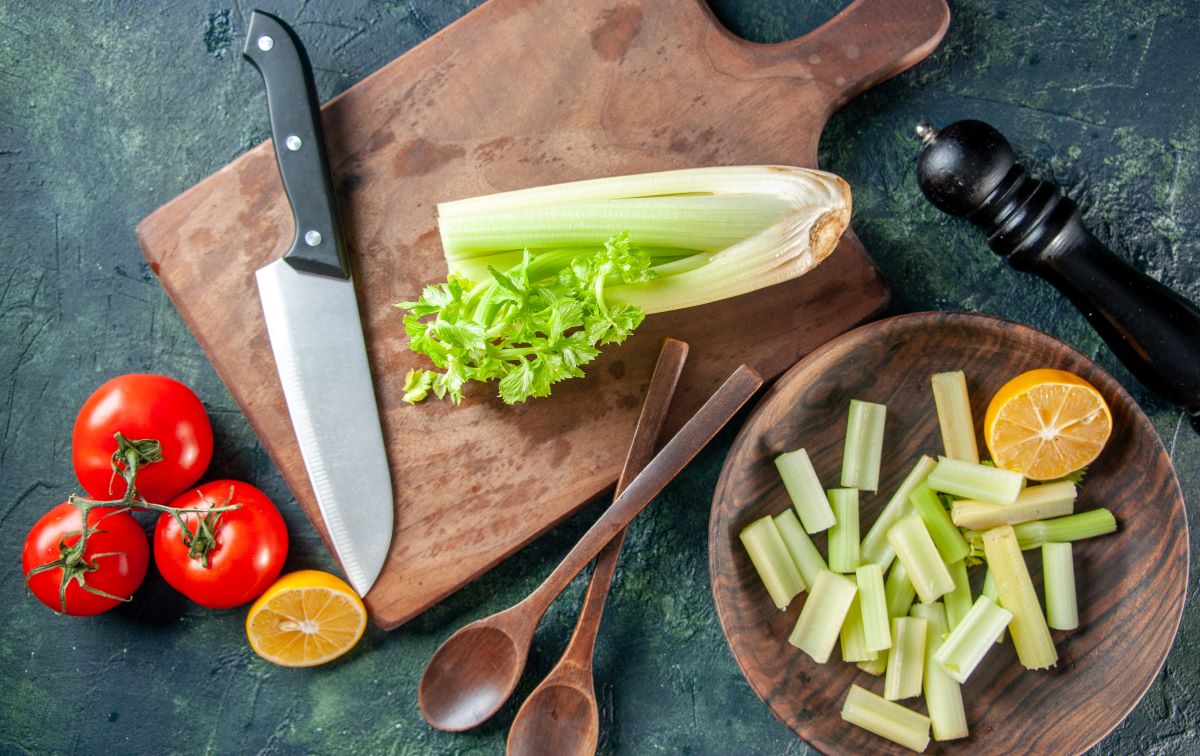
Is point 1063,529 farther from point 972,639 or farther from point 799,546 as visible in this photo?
point 799,546

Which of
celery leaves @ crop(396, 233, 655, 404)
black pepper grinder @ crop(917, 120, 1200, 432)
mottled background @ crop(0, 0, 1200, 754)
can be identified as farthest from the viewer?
mottled background @ crop(0, 0, 1200, 754)

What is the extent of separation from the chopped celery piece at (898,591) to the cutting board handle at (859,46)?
3.88ft

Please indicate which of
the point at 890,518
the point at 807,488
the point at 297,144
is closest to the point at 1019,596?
the point at 890,518

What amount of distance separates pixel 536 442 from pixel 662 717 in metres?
0.82

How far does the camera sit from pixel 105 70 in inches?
94.9

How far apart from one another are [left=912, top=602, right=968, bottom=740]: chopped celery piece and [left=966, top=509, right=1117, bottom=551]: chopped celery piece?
212mm

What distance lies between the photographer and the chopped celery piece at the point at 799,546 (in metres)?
2.23

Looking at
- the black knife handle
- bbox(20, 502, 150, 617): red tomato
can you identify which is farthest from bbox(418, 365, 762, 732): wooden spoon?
the black knife handle

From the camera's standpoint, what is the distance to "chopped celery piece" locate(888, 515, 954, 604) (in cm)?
216

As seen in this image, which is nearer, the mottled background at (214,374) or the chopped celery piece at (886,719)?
the chopped celery piece at (886,719)

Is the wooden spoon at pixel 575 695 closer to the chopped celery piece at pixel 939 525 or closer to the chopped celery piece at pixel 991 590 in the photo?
the chopped celery piece at pixel 939 525

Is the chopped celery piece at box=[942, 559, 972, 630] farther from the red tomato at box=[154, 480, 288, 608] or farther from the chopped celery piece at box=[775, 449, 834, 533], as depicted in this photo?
the red tomato at box=[154, 480, 288, 608]

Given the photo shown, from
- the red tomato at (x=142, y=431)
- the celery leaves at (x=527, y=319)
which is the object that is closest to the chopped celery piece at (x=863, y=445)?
the celery leaves at (x=527, y=319)

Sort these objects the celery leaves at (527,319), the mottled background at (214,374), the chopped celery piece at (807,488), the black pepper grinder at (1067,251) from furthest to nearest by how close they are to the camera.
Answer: the mottled background at (214,374), the chopped celery piece at (807,488), the black pepper grinder at (1067,251), the celery leaves at (527,319)
